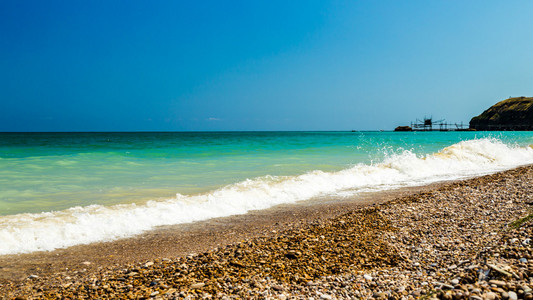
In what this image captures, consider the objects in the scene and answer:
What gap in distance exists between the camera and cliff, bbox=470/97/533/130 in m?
102

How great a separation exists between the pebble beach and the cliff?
124088 mm

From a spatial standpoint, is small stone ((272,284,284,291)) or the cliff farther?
the cliff

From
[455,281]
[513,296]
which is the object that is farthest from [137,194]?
[513,296]

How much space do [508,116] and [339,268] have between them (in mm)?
137045

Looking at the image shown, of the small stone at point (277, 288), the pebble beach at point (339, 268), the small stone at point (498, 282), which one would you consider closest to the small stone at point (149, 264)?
the pebble beach at point (339, 268)

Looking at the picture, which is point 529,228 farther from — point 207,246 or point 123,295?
point 123,295

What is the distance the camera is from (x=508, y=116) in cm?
11019

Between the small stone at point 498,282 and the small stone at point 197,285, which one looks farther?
the small stone at point 197,285

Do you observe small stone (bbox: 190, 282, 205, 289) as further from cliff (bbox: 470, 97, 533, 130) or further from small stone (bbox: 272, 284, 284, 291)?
cliff (bbox: 470, 97, 533, 130)

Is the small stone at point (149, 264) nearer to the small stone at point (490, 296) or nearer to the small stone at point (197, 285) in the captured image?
the small stone at point (197, 285)

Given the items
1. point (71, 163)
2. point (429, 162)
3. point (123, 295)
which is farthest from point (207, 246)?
point (71, 163)

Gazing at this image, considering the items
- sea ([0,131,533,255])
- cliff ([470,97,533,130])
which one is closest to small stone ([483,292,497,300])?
sea ([0,131,533,255])

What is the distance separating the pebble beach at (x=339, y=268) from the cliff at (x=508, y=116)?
12409 cm

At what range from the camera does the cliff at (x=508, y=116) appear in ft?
336
